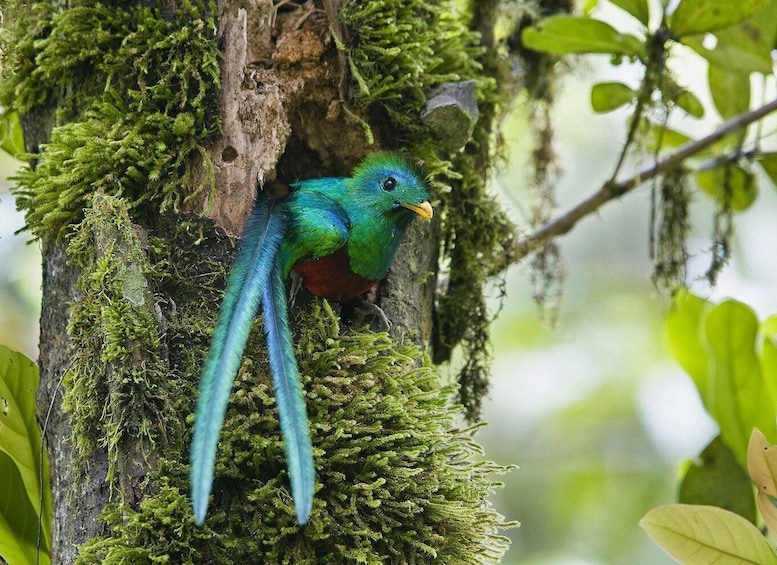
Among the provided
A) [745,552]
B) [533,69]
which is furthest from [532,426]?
[745,552]

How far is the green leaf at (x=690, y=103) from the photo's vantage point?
3350mm

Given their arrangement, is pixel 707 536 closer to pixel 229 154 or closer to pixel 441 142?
pixel 441 142

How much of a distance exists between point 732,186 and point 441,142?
153cm

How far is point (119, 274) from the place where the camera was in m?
2.13

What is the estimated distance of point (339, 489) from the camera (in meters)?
1.98

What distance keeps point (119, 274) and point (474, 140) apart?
138cm

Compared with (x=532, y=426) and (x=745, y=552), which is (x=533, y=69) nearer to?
(x=745, y=552)

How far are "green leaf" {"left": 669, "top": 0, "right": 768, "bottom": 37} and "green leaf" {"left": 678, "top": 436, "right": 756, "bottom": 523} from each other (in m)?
1.43

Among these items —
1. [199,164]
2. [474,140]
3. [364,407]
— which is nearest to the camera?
[364,407]

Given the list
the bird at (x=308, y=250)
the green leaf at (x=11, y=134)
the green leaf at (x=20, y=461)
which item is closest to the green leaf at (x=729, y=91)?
the bird at (x=308, y=250)

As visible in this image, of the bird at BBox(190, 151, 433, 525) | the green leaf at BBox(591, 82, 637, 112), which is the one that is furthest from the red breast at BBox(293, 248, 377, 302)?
the green leaf at BBox(591, 82, 637, 112)

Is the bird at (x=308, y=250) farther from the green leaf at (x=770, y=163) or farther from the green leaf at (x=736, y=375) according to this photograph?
the green leaf at (x=770, y=163)

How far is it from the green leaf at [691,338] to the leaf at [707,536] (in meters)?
1.01

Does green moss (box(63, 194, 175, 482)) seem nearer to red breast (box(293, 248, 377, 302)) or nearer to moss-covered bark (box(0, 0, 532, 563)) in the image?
moss-covered bark (box(0, 0, 532, 563))
